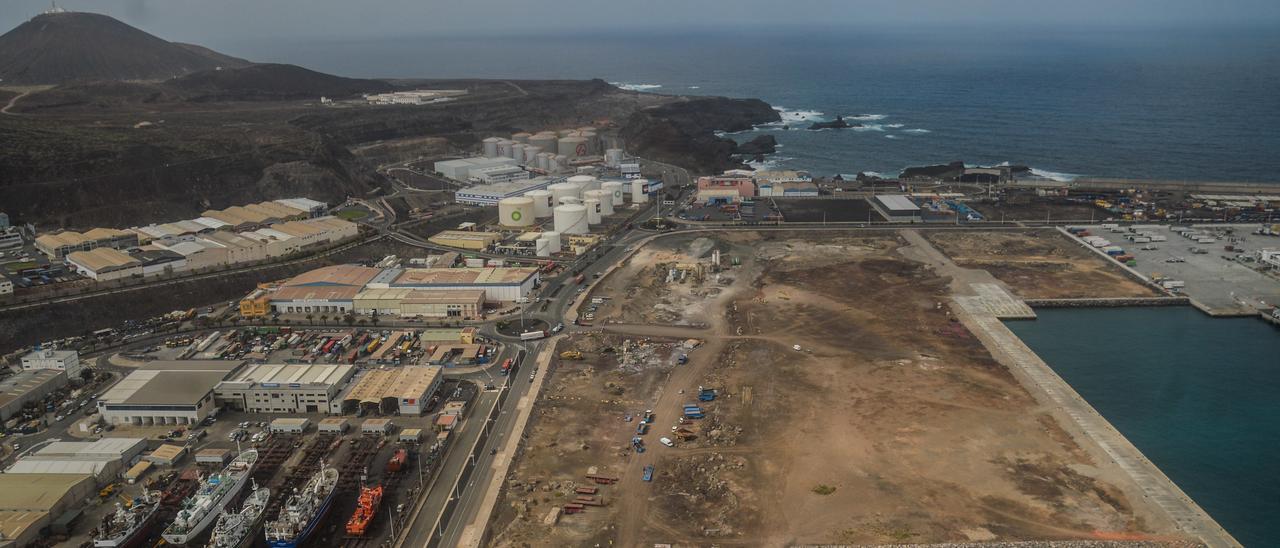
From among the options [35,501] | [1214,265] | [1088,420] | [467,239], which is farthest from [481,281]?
[1214,265]

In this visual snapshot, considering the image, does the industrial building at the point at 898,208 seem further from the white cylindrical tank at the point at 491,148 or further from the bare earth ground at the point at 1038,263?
the white cylindrical tank at the point at 491,148

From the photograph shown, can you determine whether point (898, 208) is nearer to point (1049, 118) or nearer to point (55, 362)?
point (55, 362)

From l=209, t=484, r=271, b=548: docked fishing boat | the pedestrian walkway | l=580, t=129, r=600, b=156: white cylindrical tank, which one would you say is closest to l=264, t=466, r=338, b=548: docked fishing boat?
l=209, t=484, r=271, b=548: docked fishing boat

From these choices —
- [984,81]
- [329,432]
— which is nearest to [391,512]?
[329,432]

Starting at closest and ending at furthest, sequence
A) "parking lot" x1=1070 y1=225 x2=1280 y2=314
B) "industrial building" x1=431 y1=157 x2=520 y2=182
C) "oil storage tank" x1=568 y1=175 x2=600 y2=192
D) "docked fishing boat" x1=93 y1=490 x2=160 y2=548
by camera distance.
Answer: "docked fishing boat" x1=93 y1=490 x2=160 y2=548 < "parking lot" x1=1070 y1=225 x2=1280 y2=314 < "oil storage tank" x1=568 y1=175 x2=600 y2=192 < "industrial building" x1=431 y1=157 x2=520 y2=182

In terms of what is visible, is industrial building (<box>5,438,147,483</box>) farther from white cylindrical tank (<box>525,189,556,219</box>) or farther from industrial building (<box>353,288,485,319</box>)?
white cylindrical tank (<box>525,189,556,219</box>)

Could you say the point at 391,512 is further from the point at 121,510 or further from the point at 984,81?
the point at 984,81

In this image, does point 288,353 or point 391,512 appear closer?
point 391,512
